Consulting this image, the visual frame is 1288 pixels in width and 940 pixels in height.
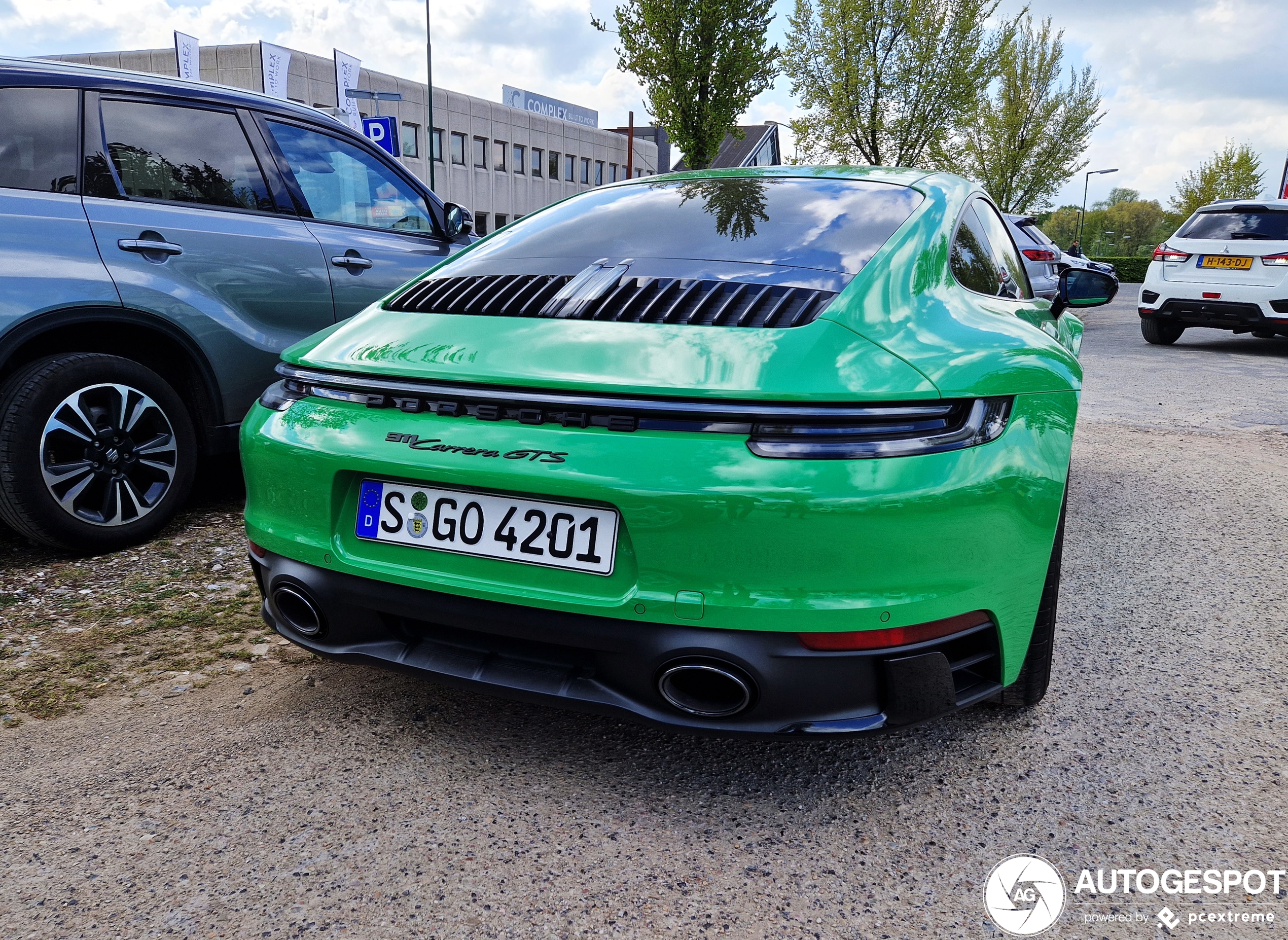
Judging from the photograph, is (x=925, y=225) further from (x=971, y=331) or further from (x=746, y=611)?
(x=746, y=611)

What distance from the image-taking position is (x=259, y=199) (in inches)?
162

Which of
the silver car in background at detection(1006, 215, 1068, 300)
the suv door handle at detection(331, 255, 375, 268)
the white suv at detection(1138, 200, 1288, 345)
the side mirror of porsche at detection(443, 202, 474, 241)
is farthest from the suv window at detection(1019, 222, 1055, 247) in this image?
the suv door handle at detection(331, 255, 375, 268)

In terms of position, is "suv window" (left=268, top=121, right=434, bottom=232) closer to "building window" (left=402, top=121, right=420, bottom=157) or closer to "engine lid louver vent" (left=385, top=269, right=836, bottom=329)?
"engine lid louver vent" (left=385, top=269, right=836, bottom=329)

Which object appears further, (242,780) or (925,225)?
(925,225)

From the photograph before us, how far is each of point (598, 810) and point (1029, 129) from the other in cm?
3465

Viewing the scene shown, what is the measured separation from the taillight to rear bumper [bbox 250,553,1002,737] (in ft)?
39.0

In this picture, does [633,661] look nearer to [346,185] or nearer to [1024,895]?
[1024,895]

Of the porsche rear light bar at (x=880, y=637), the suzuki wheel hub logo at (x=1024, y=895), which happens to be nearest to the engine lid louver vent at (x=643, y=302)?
the porsche rear light bar at (x=880, y=637)

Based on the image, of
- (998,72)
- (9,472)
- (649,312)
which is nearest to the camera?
(649,312)

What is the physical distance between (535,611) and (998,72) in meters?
29.8

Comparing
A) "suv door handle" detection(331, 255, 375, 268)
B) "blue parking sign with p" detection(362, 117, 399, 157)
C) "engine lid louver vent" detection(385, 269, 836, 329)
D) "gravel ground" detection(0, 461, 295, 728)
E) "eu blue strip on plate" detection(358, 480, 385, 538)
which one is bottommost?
"gravel ground" detection(0, 461, 295, 728)

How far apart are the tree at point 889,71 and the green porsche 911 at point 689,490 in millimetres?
26753

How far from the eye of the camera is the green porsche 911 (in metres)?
1.72

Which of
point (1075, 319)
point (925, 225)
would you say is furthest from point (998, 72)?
point (925, 225)
